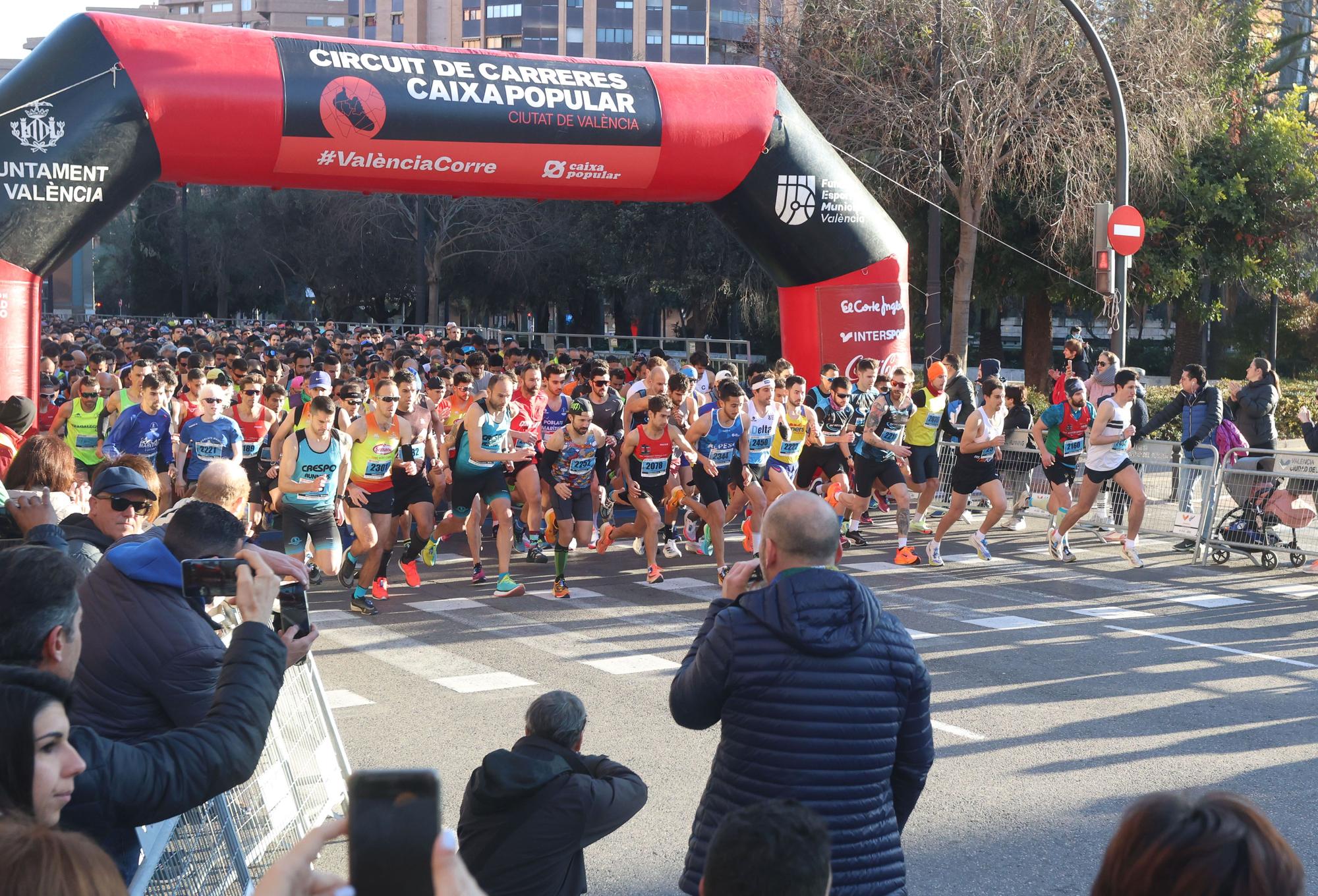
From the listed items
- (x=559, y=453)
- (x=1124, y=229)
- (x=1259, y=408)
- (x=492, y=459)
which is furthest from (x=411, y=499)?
(x=1124, y=229)

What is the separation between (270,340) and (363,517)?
22028mm

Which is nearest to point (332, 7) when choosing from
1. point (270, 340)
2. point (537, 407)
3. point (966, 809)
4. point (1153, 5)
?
point (270, 340)

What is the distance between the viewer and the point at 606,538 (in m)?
12.3

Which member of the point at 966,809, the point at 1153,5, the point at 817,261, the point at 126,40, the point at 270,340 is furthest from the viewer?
the point at 270,340

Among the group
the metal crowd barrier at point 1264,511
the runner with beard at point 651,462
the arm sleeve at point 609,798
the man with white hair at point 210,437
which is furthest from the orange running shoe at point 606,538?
the arm sleeve at point 609,798

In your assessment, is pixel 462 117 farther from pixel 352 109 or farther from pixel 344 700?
pixel 344 700

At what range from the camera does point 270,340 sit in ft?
101

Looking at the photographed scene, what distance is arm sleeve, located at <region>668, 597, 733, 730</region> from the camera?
3359 millimetres

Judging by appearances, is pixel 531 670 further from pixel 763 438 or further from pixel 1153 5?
pixel 1153 5

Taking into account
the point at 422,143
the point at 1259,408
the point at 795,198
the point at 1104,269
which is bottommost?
the point at 1259,408

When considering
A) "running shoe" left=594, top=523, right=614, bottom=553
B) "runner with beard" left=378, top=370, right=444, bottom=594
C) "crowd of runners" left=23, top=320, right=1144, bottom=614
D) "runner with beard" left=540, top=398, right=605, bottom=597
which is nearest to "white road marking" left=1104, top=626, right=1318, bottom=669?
"crowd of runners" left=23, top=320, right=1144, bottom=614

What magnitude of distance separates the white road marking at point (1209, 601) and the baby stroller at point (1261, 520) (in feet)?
4.71

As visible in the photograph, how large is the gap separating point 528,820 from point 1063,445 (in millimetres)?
9661

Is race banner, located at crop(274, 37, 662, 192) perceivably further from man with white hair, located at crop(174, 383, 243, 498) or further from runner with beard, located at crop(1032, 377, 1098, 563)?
runner with beard, located at crop(1032, 377, 1098, 563)
